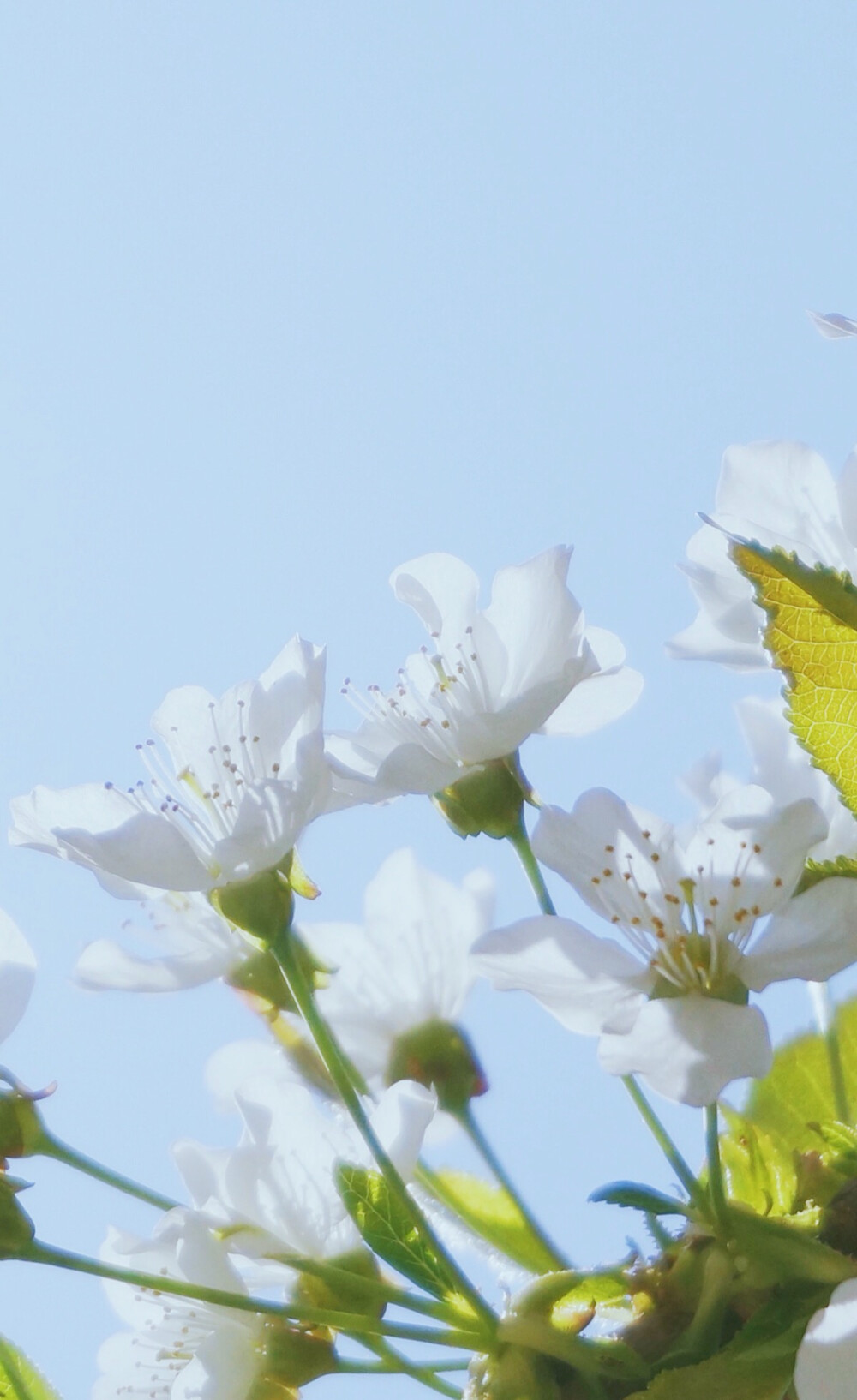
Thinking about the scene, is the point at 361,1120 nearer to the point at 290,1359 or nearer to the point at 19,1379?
the point at 290,1359

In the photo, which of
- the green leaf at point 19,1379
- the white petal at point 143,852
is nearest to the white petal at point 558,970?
the white petal at point 143,852

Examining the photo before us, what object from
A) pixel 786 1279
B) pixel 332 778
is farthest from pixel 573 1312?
pixel 332 778

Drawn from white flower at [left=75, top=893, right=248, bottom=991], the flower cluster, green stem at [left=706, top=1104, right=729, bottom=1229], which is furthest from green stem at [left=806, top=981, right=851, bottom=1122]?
white flower at [left=75, top=893, right=248, bottom=991]

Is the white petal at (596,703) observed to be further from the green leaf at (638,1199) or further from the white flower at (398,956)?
the green leaf at (638,1199)

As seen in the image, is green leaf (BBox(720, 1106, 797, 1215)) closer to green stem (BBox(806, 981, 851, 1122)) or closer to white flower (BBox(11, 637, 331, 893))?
green stem (BBox(806, 981, 851, 1122))

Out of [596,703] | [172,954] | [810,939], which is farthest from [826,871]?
[172,954]
